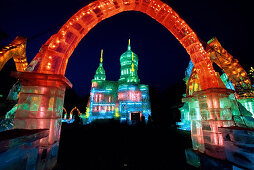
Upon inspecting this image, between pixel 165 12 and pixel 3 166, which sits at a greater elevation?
pixel 165 12

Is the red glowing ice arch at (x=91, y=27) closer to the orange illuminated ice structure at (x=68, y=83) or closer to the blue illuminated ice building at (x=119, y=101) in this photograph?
the orange illuminated ice structure at (x=68, y=83)

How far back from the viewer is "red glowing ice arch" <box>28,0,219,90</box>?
3898 millimetres

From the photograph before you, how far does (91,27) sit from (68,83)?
263cm

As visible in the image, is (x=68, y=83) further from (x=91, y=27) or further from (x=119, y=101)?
(x=119, y=101)

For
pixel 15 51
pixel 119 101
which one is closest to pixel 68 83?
pixel 15 51

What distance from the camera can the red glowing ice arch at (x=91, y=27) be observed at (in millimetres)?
3898

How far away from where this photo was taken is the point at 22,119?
3305 millimetres

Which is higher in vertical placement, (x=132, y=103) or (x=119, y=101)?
(x=119, y=101)

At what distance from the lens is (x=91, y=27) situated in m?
4.81

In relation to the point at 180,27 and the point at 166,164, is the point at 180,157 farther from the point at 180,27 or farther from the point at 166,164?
the point at 180,27

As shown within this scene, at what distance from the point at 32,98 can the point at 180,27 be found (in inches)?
263

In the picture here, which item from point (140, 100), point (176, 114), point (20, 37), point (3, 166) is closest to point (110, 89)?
point (140, 100)

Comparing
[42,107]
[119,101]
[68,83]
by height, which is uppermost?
[119,101]

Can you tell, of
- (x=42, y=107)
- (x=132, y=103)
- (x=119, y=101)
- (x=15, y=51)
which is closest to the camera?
(x=42, y=107)
